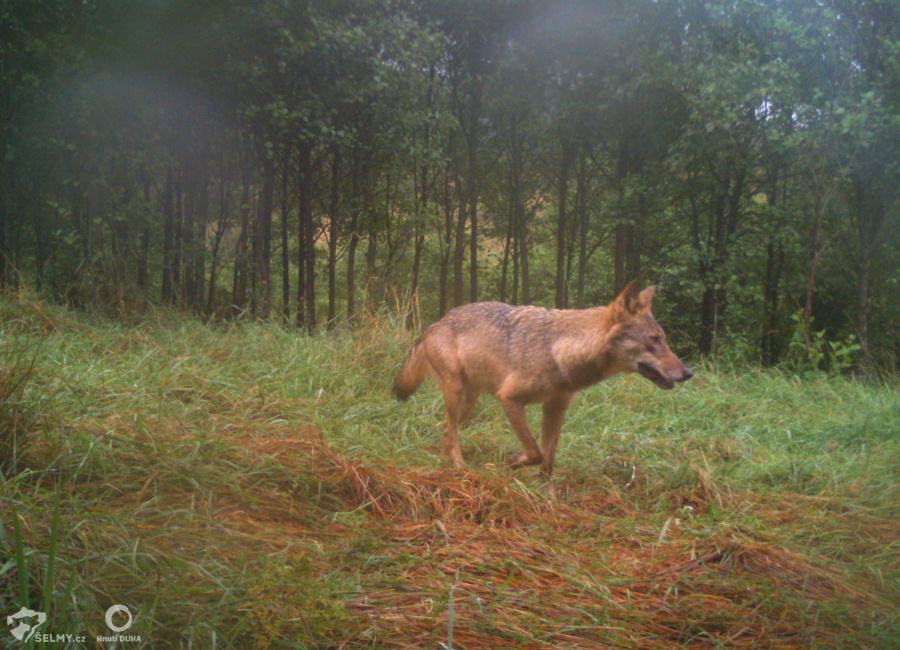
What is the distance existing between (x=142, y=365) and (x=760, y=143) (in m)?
9.34

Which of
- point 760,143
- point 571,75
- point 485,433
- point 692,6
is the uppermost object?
point 692,6

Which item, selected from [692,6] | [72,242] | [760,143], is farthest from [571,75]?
[72,242]

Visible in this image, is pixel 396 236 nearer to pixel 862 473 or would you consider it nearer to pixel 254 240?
pixel 254 240

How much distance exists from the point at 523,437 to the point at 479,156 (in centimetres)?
870

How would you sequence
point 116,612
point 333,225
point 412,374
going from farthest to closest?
point 333,225
point 412,374
point 116,612

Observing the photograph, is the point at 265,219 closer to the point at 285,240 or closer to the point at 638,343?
the point at 285,240

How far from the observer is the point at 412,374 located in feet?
16.8

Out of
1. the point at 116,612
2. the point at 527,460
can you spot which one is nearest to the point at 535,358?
the point at 527,460

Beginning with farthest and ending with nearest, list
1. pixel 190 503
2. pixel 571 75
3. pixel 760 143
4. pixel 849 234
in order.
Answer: pixel 571 75
pixel 760 143
pixel 849 234
pixel 190 503

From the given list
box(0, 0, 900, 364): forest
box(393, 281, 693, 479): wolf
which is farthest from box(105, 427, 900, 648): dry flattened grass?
box(0, 0, 900, 364): forest

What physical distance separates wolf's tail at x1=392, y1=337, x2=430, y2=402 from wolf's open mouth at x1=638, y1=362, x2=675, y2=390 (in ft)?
5.84

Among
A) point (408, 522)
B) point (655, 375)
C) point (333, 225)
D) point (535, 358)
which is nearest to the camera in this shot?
point (408, 522)

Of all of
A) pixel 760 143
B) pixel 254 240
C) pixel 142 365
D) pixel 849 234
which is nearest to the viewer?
pixel 142 365

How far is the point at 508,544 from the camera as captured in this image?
113 inches
